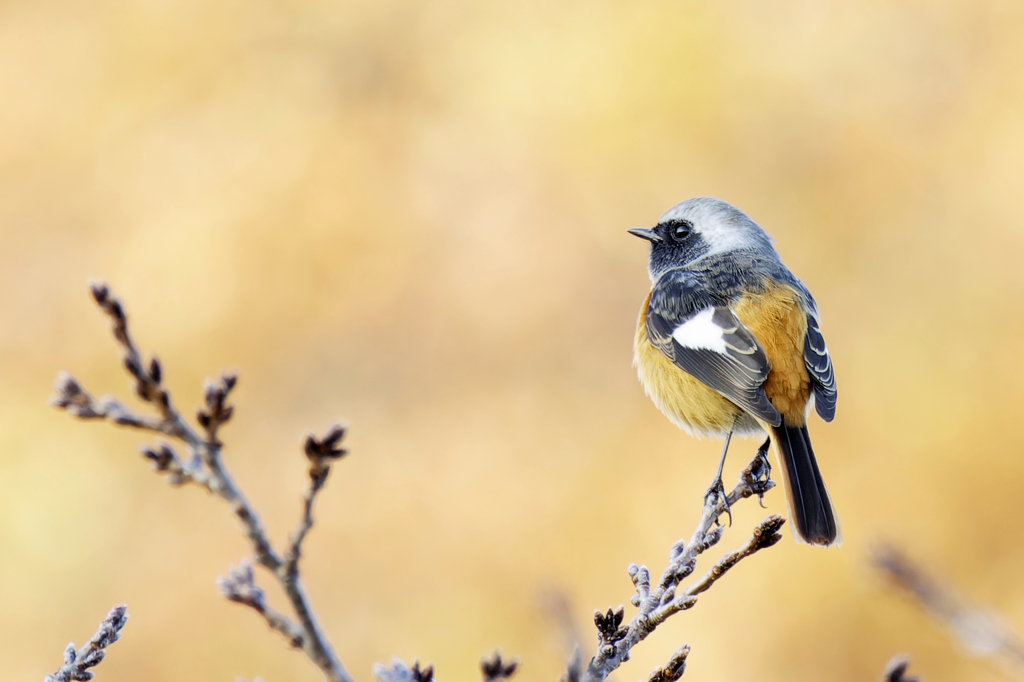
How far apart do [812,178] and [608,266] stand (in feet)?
10.4

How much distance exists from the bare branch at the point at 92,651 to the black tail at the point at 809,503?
220 cm

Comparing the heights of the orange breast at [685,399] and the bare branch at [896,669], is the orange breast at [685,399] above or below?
above

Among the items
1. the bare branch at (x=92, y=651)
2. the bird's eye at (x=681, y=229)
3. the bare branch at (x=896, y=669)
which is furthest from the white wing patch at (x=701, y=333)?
the bare branch at (x=92, y=651)

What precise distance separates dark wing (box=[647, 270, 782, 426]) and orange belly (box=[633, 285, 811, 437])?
0.05 m

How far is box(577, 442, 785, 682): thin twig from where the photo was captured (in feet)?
6.19

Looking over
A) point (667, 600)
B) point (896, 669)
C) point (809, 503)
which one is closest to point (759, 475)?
point (809, 503)

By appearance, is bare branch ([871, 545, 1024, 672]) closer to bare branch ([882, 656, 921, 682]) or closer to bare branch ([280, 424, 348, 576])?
bare branch ([882, 656, 921, 682])

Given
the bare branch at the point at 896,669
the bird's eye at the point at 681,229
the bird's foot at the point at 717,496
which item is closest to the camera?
the bare branch at the point at 896,669

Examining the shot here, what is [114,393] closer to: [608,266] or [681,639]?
[608,266]

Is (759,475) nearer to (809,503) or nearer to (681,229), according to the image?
(809,503)

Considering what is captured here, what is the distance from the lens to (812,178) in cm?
1175

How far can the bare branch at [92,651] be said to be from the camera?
181 cm

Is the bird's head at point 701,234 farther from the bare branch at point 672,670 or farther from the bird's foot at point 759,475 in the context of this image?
the bare branch at point 672,670

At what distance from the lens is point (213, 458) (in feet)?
4.04
